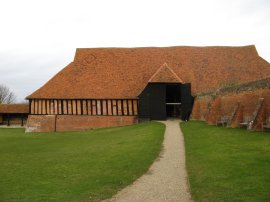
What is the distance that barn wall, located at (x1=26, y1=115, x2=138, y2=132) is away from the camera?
35.8 meters

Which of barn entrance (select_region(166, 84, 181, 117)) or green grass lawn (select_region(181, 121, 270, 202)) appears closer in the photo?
green grass lawn (select_region(181, 121, 270, 202))

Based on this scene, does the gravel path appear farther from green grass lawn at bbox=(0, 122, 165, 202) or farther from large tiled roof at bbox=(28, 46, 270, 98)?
large tiled roof at bbox=(28, 46, 270, 98)

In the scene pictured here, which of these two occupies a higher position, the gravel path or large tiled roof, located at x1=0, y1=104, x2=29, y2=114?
large tiled roof, located at x1=0, y1=104, x2=29, y2=114

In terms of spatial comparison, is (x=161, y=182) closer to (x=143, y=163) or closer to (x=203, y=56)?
(x=143, y=163)

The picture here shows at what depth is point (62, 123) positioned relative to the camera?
37375mm

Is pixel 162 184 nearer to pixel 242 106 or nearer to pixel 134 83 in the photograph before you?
pixel 242 106

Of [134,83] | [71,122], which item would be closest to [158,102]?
[134,83]

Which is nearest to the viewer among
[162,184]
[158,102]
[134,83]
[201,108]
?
[162,184]

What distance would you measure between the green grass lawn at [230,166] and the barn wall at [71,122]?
1670 centimetres

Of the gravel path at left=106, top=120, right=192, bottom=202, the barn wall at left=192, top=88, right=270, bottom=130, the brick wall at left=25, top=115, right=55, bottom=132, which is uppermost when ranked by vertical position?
the barn wall at left=192, top=88, right=270, bottom=130

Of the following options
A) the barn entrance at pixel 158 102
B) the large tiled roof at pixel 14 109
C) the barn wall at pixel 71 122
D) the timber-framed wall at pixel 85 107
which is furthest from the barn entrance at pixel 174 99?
the large tiled roof at pixel 14 109

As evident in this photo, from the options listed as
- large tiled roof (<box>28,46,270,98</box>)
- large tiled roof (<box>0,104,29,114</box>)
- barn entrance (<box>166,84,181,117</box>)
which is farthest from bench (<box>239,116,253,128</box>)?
large tiled roof (<box>0,104,29,114</box>)

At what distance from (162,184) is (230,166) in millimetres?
2606

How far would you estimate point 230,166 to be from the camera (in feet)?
41.1
